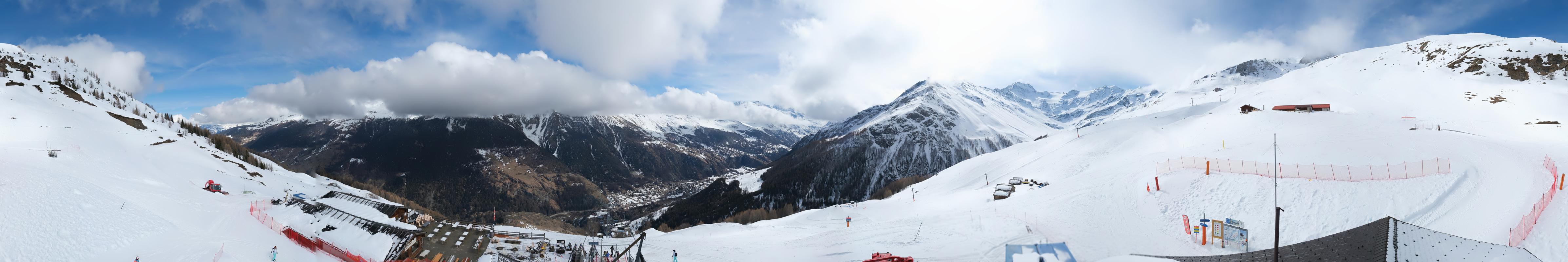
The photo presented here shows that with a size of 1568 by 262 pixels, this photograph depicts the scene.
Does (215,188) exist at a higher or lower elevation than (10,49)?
lower

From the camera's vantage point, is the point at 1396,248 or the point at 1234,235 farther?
the point at 1234,235

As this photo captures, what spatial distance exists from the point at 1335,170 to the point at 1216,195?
7664mm

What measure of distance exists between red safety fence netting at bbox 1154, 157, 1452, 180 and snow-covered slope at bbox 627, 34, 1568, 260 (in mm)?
812

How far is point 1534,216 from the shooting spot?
1812 centimetres

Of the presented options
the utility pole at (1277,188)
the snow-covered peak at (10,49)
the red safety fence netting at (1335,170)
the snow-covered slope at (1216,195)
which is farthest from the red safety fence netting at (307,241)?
the snow-covered peak at (10,49)

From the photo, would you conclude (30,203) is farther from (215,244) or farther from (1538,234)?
(1538,234)

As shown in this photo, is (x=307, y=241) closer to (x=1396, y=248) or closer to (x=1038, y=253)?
(x=1038, y=253)

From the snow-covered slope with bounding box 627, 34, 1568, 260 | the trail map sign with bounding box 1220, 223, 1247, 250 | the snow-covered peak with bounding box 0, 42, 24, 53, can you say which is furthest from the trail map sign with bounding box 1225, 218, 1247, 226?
the snow-covered peak with bounding box 0, 42, 24, 53

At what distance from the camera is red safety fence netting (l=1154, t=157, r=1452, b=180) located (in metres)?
25.4

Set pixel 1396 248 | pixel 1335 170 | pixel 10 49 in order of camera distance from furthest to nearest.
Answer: pixel 10 49, pixel 1335 170, pixel 1396 248

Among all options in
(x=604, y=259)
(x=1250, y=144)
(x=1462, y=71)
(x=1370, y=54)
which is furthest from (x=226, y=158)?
(x=1370, y=54)

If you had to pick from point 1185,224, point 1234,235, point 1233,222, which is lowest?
point 1234,235

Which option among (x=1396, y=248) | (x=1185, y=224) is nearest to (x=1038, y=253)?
(x=1396, y=248)

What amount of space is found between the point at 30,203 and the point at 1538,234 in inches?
2446
